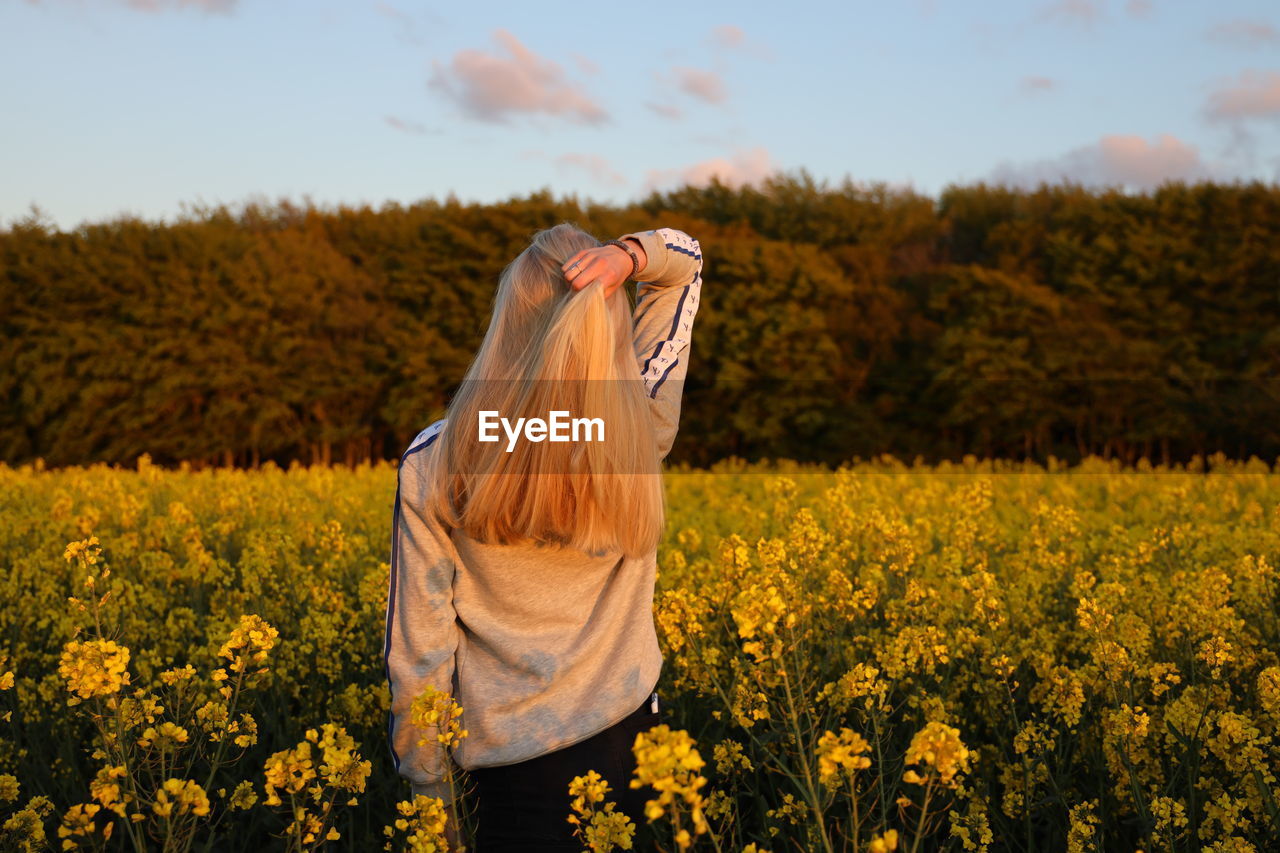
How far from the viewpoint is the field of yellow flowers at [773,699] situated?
2.01 metres

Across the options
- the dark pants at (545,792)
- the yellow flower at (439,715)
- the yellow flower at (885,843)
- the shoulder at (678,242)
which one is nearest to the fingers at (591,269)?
the shoulder at (678,242)

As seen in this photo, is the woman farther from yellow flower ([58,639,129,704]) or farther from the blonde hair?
yellow flower ([58,639,129,704])

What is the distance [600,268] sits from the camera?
225 centimetres

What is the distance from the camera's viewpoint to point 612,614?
2387mm

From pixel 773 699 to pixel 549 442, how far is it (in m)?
1.19

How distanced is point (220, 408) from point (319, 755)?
1601 centimetres

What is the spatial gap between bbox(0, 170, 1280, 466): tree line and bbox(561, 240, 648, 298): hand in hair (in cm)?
1610

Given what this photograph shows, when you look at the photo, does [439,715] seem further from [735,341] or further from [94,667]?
[735,341]

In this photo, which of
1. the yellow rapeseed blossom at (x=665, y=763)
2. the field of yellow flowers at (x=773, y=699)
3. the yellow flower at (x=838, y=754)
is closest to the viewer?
the yellow rapeseed blossom at (x=665, y=763)

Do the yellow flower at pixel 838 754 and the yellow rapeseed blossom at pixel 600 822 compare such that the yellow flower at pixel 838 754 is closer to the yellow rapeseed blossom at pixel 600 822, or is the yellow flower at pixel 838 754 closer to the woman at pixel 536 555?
the yellow rapeseed blossom at pixel 600 822

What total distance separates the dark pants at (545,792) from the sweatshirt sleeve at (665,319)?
698 mm

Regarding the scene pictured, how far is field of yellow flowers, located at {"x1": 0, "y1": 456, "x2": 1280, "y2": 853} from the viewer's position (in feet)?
6.61

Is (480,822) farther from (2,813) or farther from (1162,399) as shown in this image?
(1162,399)

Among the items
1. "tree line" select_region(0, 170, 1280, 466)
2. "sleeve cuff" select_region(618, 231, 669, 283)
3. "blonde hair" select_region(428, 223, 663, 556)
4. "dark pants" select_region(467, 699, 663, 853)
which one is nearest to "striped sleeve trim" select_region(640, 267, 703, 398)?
"sleeve cuff" select_region(618, 231, 669, 283)
